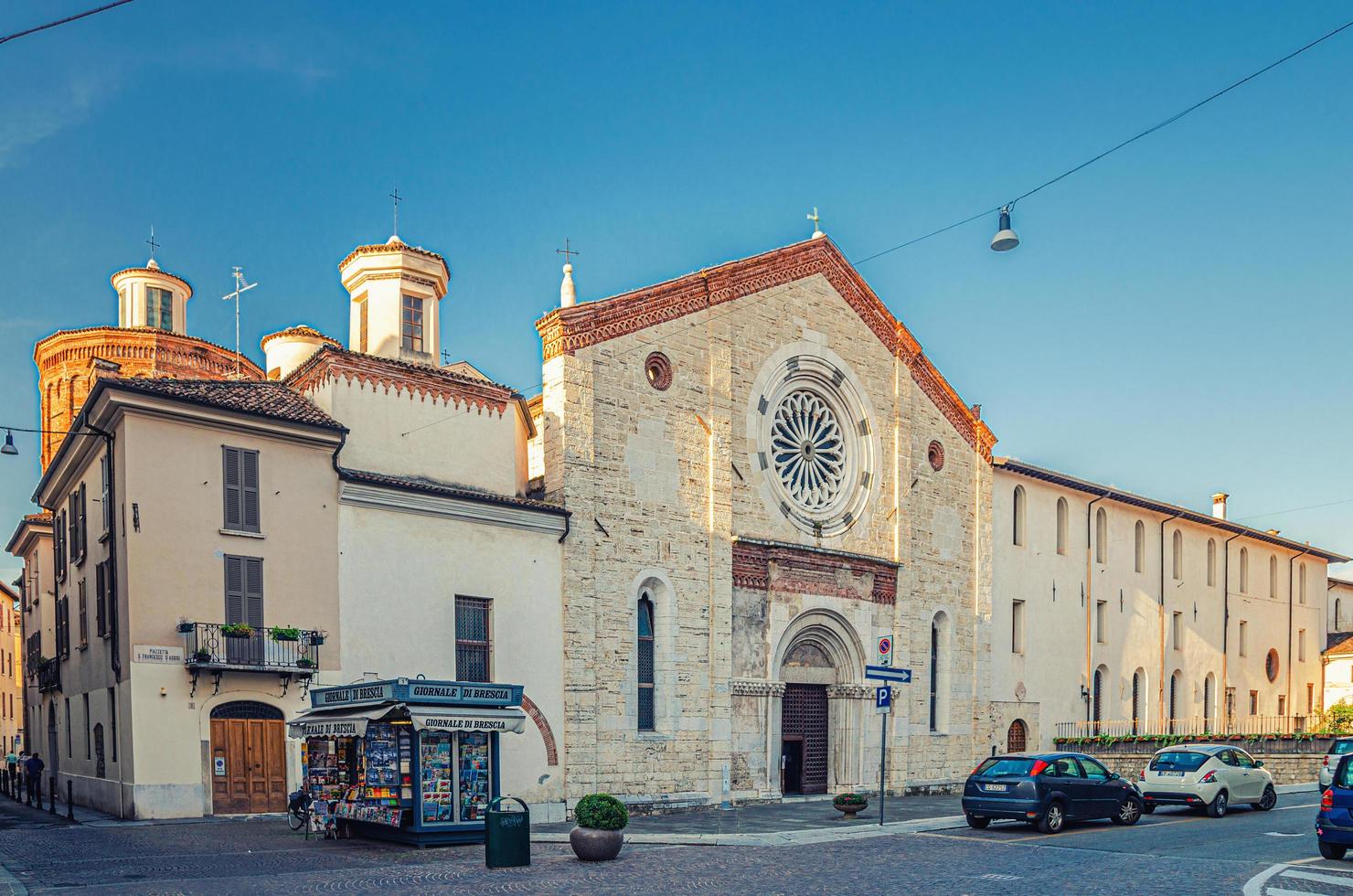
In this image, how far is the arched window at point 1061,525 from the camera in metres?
36.7

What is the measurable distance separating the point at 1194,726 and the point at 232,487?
35492mm

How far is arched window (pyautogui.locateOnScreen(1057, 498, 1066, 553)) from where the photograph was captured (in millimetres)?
36719

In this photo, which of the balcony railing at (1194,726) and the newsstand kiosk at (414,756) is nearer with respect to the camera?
the newsstand kiosk at (414,756)

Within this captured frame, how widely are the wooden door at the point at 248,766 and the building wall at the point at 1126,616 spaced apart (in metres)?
21.4

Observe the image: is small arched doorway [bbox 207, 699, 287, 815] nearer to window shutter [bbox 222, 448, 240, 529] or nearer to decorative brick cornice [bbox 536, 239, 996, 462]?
window shutter [bbox 222, 448, 240, 529]

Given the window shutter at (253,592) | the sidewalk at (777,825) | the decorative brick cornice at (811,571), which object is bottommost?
the sidewalk at (777,825)

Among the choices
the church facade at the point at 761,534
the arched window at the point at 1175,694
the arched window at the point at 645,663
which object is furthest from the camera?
the arched window at the point at 1175,694

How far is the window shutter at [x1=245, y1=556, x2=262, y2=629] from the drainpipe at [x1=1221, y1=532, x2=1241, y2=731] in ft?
120

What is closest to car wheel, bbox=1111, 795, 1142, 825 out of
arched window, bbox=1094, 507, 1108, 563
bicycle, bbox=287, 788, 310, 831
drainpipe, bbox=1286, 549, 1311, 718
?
bicycle, bbox=287, 788, 310, 831

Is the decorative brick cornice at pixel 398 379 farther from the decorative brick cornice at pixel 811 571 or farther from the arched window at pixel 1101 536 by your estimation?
the arched window at pixel 1101 536

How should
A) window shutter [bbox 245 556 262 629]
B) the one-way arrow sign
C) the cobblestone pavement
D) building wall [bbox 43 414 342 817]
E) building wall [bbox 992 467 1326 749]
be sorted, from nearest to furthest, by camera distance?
the cobblestone pavement → building wall [bbox 43 414 342 817] → window shutter [bbox 245 556 262 629] → the one-way arrow sign → building wall [bbox 992 467 1326 749]

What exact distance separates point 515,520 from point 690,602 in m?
4.88

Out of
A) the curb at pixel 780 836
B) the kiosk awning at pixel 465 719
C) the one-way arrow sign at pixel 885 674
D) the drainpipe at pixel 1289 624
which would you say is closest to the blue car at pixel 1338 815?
the curb at pixel 780 836

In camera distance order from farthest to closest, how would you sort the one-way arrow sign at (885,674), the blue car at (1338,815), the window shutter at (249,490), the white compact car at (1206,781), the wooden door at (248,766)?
1. the white compact car at (1206,781)
2. the one-way arrow sign at (885,674)
3. the window shutter at (249,490)
4. the wooden door at (248,766)
5. the blue car at (1338,815)
